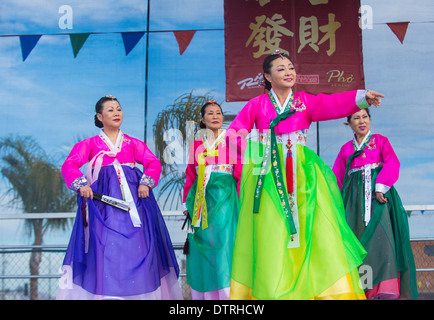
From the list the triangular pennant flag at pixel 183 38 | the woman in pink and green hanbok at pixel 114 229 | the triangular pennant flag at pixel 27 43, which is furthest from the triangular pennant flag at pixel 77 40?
the woman in pink and green hanbok at pixel 114 229

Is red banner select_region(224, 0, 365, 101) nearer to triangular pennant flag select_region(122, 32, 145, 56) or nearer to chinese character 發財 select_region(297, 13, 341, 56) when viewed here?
chinese character 發財 select_region(297, 13, 341, 56)

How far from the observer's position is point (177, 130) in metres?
4.98

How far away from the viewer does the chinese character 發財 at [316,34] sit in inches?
195

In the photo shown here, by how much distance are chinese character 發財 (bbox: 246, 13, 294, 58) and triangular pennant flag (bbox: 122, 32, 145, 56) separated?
0.98m

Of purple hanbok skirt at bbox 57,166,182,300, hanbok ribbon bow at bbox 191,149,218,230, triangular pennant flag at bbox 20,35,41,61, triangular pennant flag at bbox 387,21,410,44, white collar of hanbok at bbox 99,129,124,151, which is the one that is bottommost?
purple hanbok skirt at bbox 57,166,182,300

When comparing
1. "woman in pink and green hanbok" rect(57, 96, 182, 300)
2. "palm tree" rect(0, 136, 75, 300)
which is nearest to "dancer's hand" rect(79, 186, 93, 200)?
"woman in pink and green hanbok" rect(57, 96, 182, 300)

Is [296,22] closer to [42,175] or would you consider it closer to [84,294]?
[42,175]

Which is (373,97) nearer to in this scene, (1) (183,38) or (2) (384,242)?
(2) (384,242)

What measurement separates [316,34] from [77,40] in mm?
2148

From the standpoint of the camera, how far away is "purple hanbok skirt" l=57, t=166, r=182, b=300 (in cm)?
349

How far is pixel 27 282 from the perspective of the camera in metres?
4.98

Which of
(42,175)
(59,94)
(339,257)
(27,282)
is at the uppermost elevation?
(59,94)
